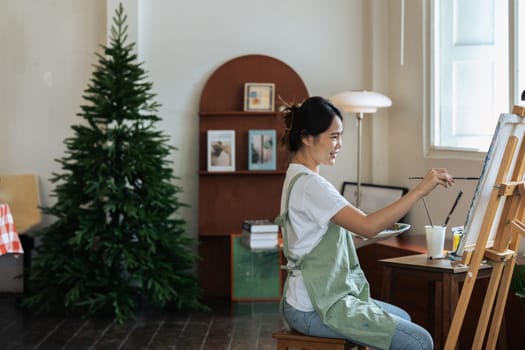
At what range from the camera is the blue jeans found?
2559 millimetres

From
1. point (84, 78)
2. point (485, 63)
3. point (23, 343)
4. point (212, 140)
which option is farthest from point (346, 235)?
point (84, 78)

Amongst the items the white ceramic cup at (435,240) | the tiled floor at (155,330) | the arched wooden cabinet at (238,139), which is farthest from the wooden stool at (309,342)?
the arched wooden cabinet at (238,139)

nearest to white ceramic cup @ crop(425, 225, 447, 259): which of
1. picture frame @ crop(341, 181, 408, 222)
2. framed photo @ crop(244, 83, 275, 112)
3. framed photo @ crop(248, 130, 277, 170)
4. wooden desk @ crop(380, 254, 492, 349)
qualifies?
wooden desk @ crop(380, 254, 492, 349)

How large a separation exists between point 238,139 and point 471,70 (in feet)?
6.04

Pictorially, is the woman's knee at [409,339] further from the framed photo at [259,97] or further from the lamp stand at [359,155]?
the framed photo at [259,97]

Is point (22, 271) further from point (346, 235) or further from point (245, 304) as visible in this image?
point (346, 235)

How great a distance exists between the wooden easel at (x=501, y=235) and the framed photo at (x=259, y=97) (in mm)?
3024

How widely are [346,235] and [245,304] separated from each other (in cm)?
272

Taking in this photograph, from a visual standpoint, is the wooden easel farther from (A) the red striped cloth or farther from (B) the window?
(A) the red striped cloth

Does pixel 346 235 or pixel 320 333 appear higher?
pixel 346 235

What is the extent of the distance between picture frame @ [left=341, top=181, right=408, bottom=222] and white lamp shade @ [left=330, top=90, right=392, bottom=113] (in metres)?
0.58

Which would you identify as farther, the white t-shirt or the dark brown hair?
the dark brown hair

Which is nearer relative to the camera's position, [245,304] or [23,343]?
[23,343]

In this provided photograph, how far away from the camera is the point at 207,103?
19.0 ft
